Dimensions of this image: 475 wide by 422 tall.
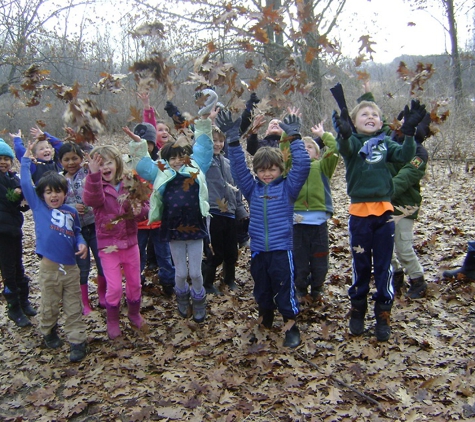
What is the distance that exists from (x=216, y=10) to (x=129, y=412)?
37.0 ft

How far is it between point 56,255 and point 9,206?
1.11 m

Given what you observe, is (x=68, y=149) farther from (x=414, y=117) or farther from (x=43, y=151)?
(x=414, y=117)

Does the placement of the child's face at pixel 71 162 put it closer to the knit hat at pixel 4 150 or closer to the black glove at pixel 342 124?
the knit hat at pixel 4 150

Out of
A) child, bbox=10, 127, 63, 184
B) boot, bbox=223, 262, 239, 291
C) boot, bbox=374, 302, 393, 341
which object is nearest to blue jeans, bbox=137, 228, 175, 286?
boot, bbox=223, 262, 239, 291

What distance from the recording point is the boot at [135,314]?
450cm

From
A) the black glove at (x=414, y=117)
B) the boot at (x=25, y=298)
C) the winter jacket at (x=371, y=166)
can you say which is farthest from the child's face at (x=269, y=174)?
the boot at (x=25, y=298)

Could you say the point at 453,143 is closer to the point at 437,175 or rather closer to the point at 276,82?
the point at 437,175

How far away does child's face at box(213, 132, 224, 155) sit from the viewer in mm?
5297

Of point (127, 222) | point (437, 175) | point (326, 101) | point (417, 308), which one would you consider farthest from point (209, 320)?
point (326, 101)

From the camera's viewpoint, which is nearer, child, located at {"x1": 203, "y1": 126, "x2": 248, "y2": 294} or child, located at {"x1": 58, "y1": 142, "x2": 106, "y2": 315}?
child, located at {"x1": 58, "y1": 142, "x2": 106, "y2": 315}

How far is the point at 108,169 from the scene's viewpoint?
4312mm

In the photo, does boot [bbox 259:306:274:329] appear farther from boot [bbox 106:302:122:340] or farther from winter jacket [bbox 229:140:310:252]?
boot [bbox 106:302:122:340]

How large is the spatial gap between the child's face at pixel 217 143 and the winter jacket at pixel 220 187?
67mm

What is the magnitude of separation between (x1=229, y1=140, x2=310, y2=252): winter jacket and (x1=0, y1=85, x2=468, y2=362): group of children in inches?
0.4
